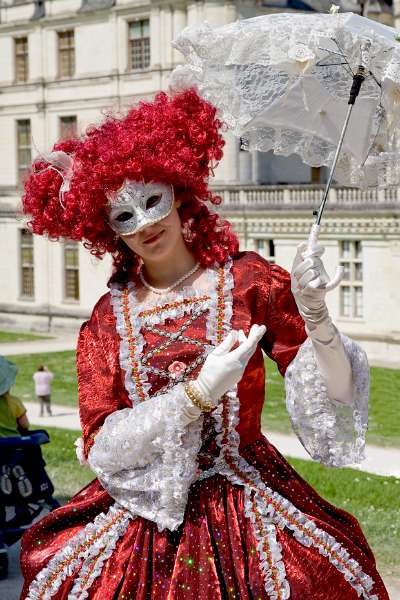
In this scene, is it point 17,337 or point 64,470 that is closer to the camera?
point 64,470

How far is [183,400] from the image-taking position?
157 inches

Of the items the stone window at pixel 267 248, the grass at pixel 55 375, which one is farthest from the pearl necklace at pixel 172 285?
the stone window at pixel 267 248

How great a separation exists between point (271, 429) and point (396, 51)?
38.8ft

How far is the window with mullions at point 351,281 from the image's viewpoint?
24219mm

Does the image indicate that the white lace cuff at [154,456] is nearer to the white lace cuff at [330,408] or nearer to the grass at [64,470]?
the white lace cuff at [330,408]

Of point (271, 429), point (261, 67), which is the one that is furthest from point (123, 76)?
point (261, 67)

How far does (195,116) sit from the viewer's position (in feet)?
14.5

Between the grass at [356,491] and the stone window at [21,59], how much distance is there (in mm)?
21715

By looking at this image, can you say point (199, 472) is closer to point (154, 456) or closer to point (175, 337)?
point (154, 456)

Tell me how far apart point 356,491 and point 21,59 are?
24.9 metres

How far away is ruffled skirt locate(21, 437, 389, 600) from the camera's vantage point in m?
4.08

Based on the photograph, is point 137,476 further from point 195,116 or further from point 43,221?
point 195,116

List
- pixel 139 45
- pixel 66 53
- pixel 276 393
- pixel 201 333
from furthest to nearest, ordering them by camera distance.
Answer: pixel 66 53 < pixel 139 45 < pixel 276 393 < pixel 201 333

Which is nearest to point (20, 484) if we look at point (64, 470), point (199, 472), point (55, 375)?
point (64, 470)
